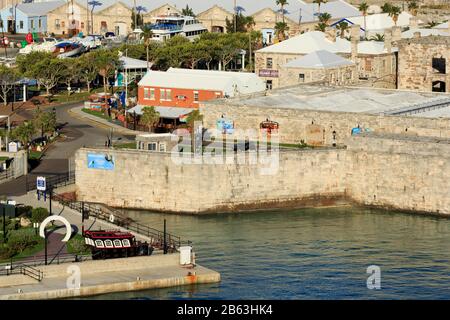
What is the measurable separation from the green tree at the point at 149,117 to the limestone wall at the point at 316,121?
8164 millimetres

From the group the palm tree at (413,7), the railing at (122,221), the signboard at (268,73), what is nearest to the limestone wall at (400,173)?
the railing at (122,221)

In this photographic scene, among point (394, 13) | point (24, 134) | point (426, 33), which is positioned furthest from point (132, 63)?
point (24, 134)

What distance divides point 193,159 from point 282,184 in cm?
664

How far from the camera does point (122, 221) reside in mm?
103625

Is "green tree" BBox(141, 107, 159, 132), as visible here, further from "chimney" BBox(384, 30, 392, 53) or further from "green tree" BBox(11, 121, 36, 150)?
"chimney" BBox(384, 30, 392, 53)

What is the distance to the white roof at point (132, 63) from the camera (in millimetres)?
156700

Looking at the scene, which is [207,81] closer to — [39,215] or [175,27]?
[39,215]

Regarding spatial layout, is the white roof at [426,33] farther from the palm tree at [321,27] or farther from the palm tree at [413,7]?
the palm tree at [413,7]

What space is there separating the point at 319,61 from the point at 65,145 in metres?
26.7

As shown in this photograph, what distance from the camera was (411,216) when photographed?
108938 millimetres

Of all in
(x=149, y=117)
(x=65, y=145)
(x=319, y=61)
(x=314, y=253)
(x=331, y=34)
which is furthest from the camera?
(x=331, y=34)

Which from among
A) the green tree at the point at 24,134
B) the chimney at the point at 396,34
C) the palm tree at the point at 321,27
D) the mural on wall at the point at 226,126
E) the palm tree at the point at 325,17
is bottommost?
the green tree at the point at 24,134

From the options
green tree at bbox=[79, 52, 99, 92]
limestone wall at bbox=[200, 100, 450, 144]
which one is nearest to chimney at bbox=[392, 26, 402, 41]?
green tree at bbox=[79, 52, 99, 92]
